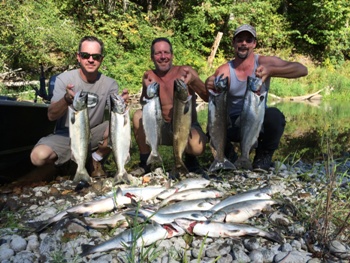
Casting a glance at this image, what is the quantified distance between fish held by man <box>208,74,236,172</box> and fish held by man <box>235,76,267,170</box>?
0.20 m

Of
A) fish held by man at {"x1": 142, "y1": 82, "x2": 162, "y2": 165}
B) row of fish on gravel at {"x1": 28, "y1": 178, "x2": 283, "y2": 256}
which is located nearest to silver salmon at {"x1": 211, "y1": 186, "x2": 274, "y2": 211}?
row of fish on gravel at {"x1": 28, "y1": 178, "x2": 283, "y2": 256}

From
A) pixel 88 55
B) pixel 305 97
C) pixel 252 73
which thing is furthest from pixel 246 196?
pixel 305 97

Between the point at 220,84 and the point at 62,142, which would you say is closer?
the point at 220,84

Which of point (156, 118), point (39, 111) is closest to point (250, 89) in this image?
point (156, 118)

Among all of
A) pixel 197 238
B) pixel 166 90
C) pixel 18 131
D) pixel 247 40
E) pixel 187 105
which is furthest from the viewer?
pixel 18 131

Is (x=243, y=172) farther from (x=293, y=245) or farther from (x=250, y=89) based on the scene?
(x=293, y=245)

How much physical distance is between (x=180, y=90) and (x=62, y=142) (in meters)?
1.75

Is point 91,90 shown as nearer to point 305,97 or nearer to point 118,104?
point 118,104

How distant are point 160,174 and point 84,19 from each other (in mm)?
17523

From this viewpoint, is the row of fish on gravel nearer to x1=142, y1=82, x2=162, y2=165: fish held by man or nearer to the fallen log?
x1=142, y1=82, x2=162, y2=165: fish held by man

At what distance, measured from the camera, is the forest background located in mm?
15562

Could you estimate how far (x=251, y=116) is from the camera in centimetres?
432

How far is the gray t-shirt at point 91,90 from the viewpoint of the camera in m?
4.70

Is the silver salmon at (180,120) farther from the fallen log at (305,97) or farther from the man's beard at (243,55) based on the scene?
the fallen log at (305,97)
